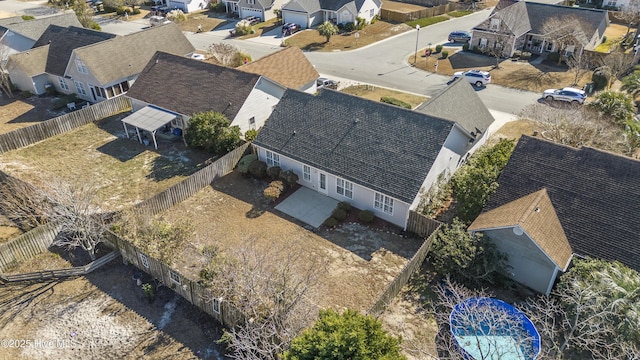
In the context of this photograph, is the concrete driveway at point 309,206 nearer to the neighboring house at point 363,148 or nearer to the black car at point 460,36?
the neighboring house at point 363,148

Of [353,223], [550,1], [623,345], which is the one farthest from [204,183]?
[550,1]

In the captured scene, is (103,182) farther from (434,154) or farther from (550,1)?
(550,1)

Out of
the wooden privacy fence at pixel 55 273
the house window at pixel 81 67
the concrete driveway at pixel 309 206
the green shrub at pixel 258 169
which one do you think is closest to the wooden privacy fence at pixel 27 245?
the wooden privacy fence at pixel 55 273

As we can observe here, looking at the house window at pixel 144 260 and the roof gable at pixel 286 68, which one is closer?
the house window at pixel 144 260

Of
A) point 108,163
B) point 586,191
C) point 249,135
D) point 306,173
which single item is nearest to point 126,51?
point 108,163

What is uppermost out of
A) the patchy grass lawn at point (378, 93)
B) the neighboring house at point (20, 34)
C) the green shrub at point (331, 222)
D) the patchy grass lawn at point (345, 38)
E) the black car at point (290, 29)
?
the neighboring house at point (20, 34)

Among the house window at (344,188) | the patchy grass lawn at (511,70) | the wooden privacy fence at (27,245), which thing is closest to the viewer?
the wooden privacy fence at (27,245)

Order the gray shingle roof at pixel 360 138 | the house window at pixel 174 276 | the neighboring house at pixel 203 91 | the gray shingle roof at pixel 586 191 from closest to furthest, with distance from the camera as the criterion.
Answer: the gray shingle roof at pixel 586 191 < the house window at pixel 174 276 < the gray shingle roof at pixel 360 138 < the neighboring house at pixel 203 91

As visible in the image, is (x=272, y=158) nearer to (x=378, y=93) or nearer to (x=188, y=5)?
(x=378, y=93)
